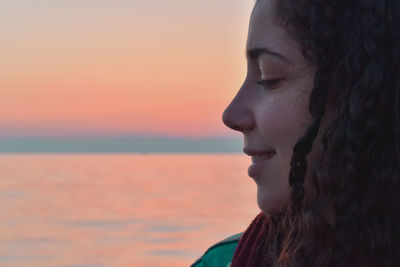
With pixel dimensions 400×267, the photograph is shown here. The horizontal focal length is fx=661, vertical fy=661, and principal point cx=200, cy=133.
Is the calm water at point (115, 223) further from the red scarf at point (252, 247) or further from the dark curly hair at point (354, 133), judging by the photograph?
the dark curly hair at point (354, 133)

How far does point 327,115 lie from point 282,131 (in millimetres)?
123

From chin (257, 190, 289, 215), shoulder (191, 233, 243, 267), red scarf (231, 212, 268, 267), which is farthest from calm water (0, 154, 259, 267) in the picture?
chin (257, 190, 289, 215)

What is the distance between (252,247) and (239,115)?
0.46 m

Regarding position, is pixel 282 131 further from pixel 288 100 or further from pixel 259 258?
pixel 259 258

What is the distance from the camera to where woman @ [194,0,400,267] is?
1660 mm

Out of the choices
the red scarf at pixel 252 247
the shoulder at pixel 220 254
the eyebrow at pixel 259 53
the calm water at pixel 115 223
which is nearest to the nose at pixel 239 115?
the eyebrow at pixel 259 53

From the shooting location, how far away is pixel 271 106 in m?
1.73

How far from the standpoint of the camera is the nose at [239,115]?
1.77m

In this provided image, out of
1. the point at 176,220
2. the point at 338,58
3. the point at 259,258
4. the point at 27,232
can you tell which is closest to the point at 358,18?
the point at 338,58

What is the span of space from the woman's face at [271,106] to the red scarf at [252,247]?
262 millimetres

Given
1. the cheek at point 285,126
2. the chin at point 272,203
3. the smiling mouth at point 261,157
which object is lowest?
the chin at point 272,203

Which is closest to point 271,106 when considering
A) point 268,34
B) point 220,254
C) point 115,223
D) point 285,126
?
point 285,126

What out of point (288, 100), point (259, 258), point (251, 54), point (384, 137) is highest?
point (251, 54)

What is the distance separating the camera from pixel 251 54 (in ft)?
5.90
